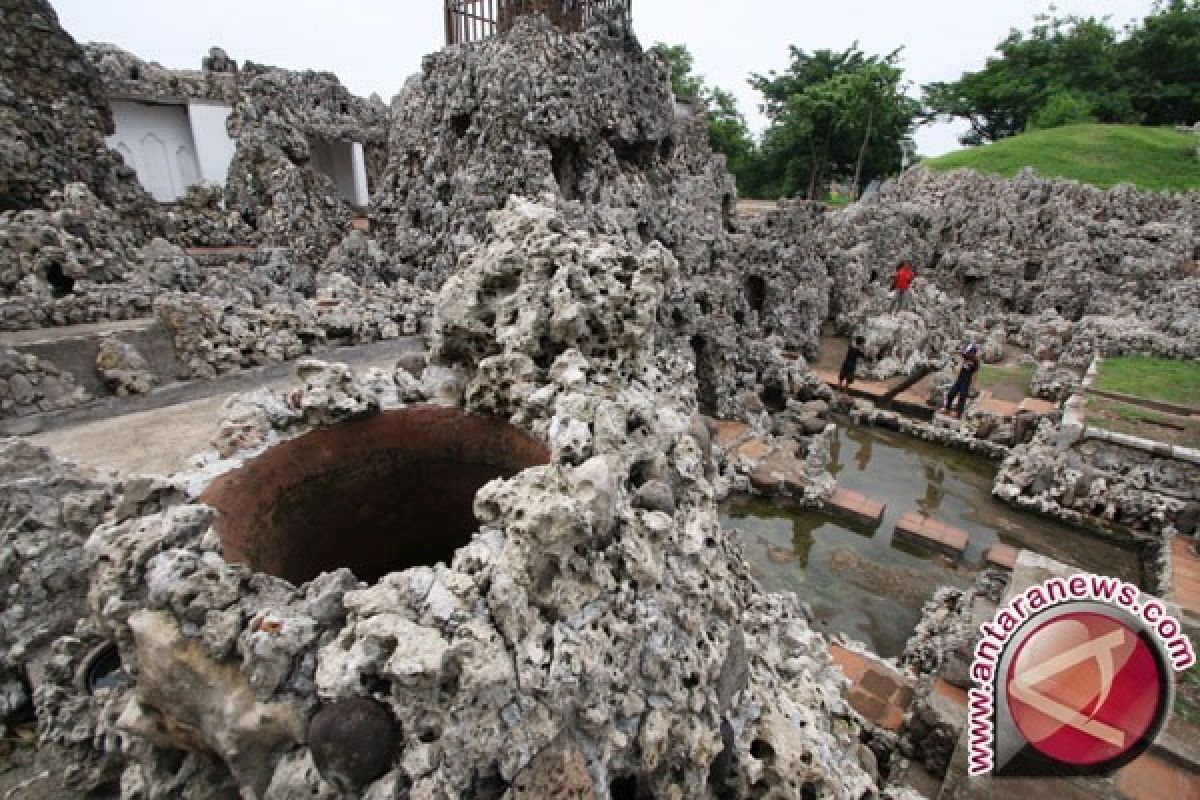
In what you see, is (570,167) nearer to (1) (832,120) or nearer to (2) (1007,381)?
(2) (1007,381)

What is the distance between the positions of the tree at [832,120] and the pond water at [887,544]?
83.4ft

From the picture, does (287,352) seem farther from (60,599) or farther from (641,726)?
(641,726)

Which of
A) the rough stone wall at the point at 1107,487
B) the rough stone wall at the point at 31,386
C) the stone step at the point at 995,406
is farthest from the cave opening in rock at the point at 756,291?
the rough stone wall at the point at 31,386

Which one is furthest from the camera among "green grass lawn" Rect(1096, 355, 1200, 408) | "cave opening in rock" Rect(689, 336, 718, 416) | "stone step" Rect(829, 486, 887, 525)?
"green grass lawn" Rect(1096, 355, 1200, 408)

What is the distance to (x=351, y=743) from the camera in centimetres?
174

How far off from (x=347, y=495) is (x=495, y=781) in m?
1.94

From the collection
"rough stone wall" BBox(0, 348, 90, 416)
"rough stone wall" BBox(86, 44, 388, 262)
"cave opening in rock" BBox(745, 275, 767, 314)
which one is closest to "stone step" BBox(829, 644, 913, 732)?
"rough stone wall" BBox(0, 348, 90, 416)

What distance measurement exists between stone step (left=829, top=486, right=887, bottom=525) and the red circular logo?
16.3ft

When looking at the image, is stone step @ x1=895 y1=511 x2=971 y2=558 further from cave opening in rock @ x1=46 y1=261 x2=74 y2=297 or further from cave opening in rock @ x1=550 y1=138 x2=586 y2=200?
cave opening in rock @ x1=46 y1=261 x2=74 y2=297

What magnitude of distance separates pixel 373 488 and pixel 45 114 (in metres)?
11.7

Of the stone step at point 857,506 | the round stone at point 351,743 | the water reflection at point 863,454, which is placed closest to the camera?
the round stone at point 351,743

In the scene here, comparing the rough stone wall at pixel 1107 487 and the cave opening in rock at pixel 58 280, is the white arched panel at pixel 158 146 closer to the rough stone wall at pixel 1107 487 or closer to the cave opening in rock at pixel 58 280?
the cave opening in rock at pixel 58 280

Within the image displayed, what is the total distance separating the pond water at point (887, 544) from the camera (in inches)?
263

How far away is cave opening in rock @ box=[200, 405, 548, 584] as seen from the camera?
2822 mm
